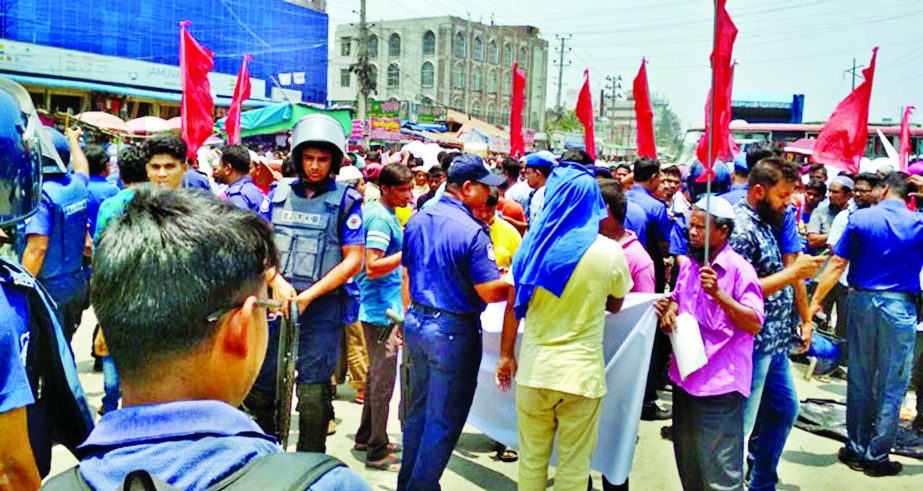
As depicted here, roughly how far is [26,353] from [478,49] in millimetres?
82741

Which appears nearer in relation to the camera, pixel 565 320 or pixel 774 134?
pixel 565 320

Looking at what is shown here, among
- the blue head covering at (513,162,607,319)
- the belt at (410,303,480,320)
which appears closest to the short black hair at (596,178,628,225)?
the blue head covering at (513,162,607,319)

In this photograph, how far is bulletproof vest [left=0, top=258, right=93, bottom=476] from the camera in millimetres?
1904

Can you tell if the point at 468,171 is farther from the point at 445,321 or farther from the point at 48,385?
the point at 48,385

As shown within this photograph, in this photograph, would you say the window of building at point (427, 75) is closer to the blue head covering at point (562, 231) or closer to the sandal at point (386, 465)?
the sandal at point (386, 465)

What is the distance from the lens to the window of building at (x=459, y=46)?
77.9m

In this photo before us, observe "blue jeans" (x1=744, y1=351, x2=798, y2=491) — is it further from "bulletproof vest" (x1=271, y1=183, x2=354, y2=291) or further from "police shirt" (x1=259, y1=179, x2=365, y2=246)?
"bulletproof vest" (x1=271, y1=183, x2=354, y2=291)

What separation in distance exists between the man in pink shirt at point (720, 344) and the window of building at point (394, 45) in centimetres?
7914

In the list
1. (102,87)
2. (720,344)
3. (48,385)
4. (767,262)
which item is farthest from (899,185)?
(102,87)

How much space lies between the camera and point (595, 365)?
361cm

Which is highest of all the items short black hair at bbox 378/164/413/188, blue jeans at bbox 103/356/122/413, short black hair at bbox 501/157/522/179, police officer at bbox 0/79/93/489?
short black hair at bbox 501/157/522/179

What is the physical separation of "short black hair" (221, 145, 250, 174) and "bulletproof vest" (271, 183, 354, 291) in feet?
7.91

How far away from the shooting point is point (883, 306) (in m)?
4.89

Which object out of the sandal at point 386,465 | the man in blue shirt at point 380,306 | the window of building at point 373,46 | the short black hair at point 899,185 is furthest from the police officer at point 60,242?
the window of building at point 373,46
